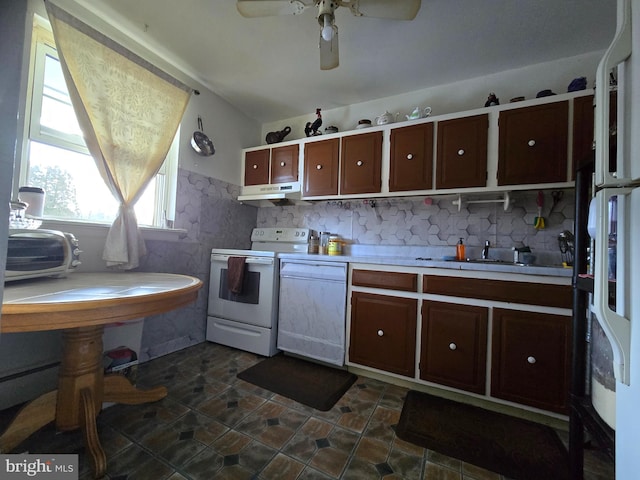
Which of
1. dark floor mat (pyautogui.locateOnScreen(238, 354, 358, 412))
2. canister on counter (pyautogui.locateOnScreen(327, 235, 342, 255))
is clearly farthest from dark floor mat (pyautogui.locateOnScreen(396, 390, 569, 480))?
canister on counter (pyautogui.locateOnScreen(327, 235, 342, 255))

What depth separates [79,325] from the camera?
0.87m

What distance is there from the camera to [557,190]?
6.02 feet

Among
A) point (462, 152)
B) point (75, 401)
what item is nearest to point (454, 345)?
point (462, 152)

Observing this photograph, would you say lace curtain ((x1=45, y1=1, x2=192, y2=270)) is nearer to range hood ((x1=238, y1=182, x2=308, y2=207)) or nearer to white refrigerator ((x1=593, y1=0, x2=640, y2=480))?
range hood ((x1=238, y1=182, x2=308, y2=207))

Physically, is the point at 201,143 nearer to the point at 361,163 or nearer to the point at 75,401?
the point at 361,163

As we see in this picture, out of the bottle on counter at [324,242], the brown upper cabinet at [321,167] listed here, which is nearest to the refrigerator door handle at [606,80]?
the brown upper cabinet at [321,167]

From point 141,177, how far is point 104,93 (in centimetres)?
57

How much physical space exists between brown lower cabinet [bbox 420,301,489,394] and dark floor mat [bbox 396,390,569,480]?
0.16m

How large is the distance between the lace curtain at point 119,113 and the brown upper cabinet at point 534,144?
8.47 ft

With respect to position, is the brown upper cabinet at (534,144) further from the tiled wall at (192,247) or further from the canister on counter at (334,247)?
the tiled wall at (192,247)

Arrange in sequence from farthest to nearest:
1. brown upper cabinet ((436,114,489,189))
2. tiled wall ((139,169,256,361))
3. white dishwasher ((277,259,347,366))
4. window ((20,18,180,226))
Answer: tiled wall ((139,169,256,361))
white dishwasher ((277,259,347,366))
brown upper cabinet ((436,114,489,189))
window ((20,18,180,226))

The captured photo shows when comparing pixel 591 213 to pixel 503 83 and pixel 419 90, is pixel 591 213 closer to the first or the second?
pixel 503 83

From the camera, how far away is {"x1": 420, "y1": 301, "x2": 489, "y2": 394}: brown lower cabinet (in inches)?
62.7

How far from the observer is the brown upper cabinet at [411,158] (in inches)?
81.1
